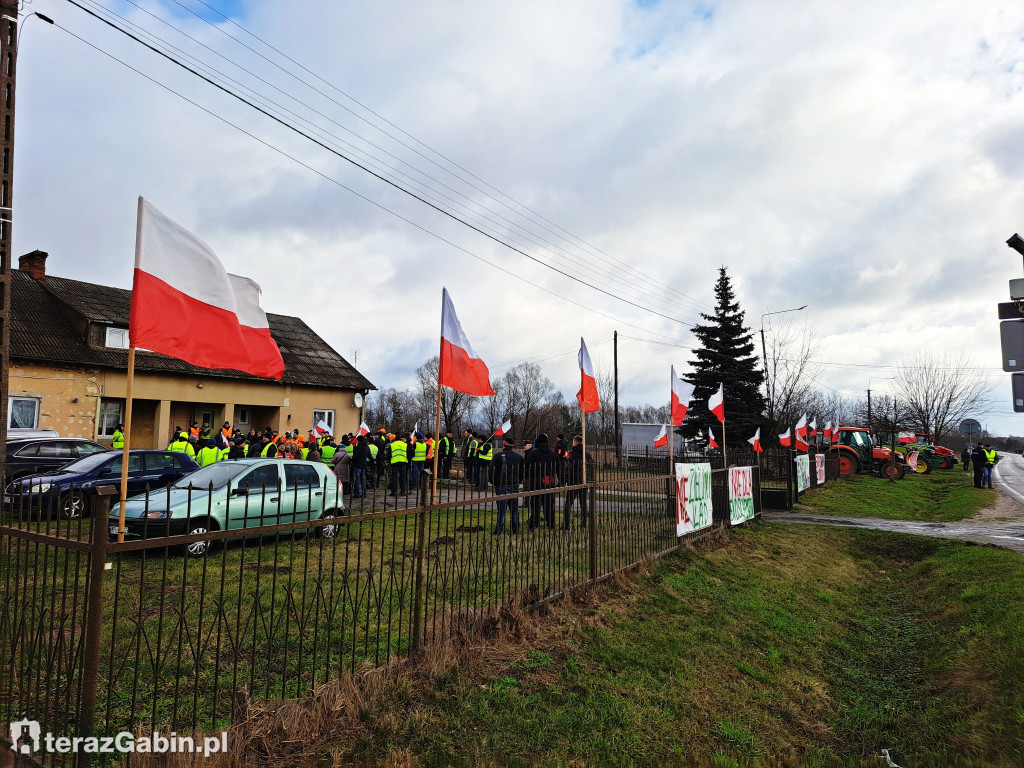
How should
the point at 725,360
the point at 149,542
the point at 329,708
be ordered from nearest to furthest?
the point at 149,542 < the point at 329,708 < the point at 725,360

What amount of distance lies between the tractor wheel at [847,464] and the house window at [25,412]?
33.2 metres

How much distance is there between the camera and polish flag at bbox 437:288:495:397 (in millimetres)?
6002

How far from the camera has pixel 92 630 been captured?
9.72 ft

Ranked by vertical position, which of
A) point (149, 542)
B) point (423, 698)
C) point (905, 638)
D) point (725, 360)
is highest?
point (725, 360)

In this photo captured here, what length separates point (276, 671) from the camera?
4.79 meters

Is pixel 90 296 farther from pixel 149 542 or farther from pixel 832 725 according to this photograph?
pixel 832 725

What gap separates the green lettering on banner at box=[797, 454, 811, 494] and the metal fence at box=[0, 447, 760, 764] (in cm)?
964

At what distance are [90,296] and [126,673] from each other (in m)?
27.3

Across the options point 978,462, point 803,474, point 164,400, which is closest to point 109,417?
point 164,400

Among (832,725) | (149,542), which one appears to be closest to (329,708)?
(149,542)

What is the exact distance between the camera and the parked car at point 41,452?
13.4m

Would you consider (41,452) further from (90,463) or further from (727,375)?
(727,375)

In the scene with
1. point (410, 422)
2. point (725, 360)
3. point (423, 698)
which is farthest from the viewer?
point (410, 422)

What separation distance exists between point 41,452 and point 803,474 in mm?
21694
